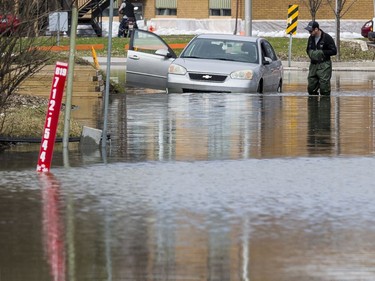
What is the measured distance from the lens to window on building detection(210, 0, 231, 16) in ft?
207

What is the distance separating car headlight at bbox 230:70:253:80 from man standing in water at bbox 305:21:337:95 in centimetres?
125

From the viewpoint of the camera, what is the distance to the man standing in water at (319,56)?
25.3m

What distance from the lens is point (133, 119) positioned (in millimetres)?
19922

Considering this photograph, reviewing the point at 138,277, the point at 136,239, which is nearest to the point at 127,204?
the point at 136,239

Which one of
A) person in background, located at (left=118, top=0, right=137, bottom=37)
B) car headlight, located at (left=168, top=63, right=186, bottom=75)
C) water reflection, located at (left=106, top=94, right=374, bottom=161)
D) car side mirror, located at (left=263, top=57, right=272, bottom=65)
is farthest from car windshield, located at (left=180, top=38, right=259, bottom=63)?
person in background, located at (left=118, top=0, right=137, bottom=37)

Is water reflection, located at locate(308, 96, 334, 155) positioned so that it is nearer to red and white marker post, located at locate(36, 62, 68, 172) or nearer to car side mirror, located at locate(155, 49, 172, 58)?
car side mirror, located at locate(155, 49, 172, 58)

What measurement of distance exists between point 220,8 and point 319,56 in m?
38.0

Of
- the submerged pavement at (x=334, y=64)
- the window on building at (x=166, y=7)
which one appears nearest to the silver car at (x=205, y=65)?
the submerged pavement at (x=334, y=64)

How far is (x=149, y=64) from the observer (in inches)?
1047

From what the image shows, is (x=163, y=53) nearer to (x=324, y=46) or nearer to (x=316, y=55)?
(x=316, y=55)

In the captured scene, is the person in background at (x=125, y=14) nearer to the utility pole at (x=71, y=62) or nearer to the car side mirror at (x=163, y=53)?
the car side mirror at (x=163, y=53)

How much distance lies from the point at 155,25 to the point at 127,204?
2056 inches

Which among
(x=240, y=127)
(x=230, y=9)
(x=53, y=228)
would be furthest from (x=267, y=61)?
(x=230, y=9)

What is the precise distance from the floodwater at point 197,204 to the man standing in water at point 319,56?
6.04m
